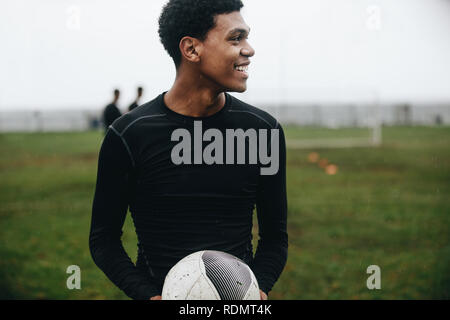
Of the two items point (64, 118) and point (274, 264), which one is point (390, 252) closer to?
point (274, 264)

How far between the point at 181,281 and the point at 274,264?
1.62 feet

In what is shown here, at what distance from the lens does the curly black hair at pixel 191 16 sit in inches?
84.9

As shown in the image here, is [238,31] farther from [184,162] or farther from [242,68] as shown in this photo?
[184,162]

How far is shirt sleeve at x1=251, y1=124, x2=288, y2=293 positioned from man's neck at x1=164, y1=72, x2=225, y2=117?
35 centimetres

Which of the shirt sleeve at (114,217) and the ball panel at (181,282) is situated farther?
the shirt sleeve at (114,217)

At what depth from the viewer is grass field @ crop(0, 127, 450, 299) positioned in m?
6.20

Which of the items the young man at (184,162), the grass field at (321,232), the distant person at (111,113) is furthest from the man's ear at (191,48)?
the grass field at (321,232)

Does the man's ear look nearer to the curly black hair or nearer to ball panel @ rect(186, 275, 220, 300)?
the curly black hair

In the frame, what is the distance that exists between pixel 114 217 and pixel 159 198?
0.20 meters

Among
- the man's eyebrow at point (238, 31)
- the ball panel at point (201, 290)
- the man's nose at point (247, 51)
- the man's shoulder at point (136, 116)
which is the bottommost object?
the ball panel at point (201, 290)

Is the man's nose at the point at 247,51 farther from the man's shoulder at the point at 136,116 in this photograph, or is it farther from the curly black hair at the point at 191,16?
the man's shoulder at the point at 136,116

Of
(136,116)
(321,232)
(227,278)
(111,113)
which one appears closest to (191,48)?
(136,116)

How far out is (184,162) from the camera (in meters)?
2.25

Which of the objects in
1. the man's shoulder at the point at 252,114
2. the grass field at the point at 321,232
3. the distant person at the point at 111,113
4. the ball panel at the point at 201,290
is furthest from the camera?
the grass field at the point at 321,232
